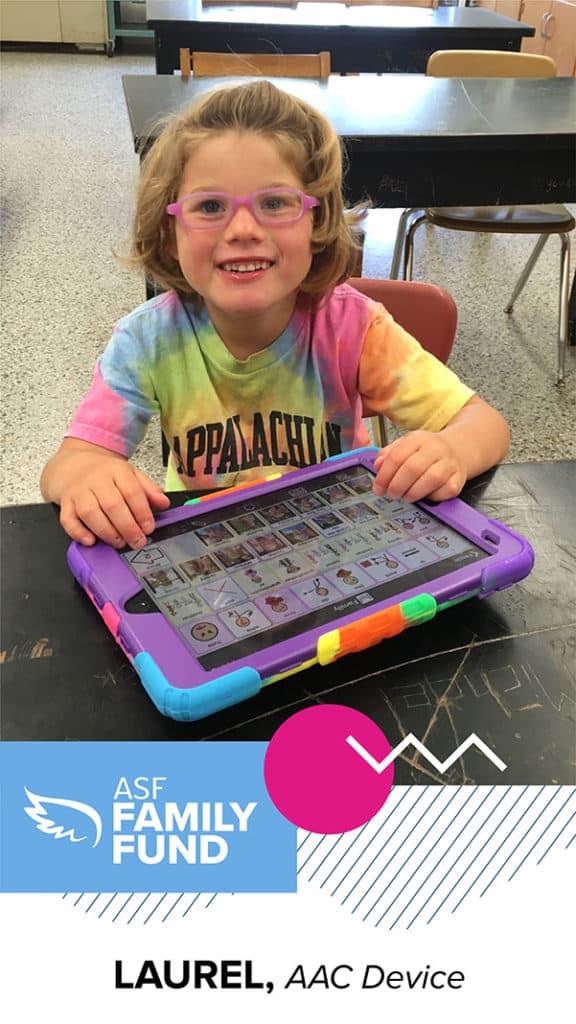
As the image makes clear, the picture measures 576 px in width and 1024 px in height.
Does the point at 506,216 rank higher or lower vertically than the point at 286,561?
lower

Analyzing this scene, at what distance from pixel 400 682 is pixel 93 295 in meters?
2.30

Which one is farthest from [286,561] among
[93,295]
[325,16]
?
[325,16]

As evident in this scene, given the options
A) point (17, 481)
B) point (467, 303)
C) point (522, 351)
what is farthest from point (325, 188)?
point (467, 303)

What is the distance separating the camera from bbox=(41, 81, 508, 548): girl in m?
0.79

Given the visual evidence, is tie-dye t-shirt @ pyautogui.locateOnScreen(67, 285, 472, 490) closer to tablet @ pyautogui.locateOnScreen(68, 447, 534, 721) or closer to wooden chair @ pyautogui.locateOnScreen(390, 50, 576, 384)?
tablet @ pyautogui.locateOnScreen(68, 447, 534, 721)

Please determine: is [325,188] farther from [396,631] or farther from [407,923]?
[407,923]

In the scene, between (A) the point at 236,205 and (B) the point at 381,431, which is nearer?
(A) the point at 236,205

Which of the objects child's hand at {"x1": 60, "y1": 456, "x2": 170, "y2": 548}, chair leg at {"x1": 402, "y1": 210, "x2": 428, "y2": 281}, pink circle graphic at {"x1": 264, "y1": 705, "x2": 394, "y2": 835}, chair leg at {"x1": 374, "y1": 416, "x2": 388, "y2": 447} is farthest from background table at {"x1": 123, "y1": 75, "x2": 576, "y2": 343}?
pink circle graphic at {"x1": 264, "y1": 705, "x2": 394, "y2": 835}

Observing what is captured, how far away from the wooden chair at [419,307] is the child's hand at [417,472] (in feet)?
1.61

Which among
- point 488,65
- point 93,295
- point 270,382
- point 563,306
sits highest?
point 488,65

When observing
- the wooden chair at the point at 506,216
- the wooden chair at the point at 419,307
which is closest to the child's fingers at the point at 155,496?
the wooden chair at the point at 419,307

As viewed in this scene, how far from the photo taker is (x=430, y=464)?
0.65 meters

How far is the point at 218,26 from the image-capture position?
2.77 meters

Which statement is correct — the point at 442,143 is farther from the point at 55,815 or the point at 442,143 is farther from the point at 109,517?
the point at 55,815
